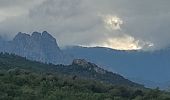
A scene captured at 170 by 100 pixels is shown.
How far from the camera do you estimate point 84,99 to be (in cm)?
12712

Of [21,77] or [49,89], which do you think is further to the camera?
[21,77]

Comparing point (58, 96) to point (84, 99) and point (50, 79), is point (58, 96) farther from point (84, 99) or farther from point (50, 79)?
point (50, 79)

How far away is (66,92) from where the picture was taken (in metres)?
136

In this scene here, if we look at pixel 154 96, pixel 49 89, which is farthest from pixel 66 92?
pixel 154 96

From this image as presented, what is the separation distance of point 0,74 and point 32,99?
126 ft

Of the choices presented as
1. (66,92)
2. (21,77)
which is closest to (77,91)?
(66,92)

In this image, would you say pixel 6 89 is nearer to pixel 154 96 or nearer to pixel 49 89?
pixel 49 89

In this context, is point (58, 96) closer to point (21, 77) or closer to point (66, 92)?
point (66, 92)

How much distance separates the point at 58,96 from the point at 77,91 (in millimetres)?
15189

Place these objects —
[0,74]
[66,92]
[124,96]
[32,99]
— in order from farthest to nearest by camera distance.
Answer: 1. [0,74]
2. [124,96]
3. [66,92]
4. [32,99]

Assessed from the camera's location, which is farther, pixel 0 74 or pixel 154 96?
pixel 0 74

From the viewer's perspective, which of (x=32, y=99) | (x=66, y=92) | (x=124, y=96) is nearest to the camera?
(x=32, y=99)

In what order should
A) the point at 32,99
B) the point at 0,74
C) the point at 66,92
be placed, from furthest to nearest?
the point at 0,74 → the point at 66,92 → the point at 32,99

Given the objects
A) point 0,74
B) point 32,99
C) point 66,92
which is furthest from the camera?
point 0,74
